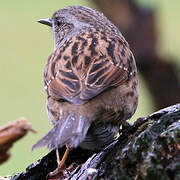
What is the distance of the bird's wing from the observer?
4.56 meters

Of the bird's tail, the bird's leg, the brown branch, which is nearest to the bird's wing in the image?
the bird's tail

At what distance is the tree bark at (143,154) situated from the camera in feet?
12.3

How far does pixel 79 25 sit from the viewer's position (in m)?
6.32

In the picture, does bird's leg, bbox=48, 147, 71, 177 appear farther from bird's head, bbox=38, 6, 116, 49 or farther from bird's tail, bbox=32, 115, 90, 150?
bird's head, bbox=38, 6, 116, 49

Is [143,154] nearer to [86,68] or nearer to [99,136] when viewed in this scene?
[99,136]

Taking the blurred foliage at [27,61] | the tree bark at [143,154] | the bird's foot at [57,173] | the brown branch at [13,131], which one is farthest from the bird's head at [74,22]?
the blurred foliage at [27,61]

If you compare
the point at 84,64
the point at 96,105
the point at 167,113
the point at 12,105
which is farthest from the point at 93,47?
the point at 12,105

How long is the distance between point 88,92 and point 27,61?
1298 centimetres

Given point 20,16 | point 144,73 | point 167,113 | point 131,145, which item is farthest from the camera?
point 20,16

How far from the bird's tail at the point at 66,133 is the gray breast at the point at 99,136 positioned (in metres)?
0.23

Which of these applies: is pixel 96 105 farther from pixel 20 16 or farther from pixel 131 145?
pixel 20 16

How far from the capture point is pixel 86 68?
4.78 metres

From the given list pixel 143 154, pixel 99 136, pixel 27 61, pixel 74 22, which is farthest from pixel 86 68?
pixel 27 61

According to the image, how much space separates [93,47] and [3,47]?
13.5 m
